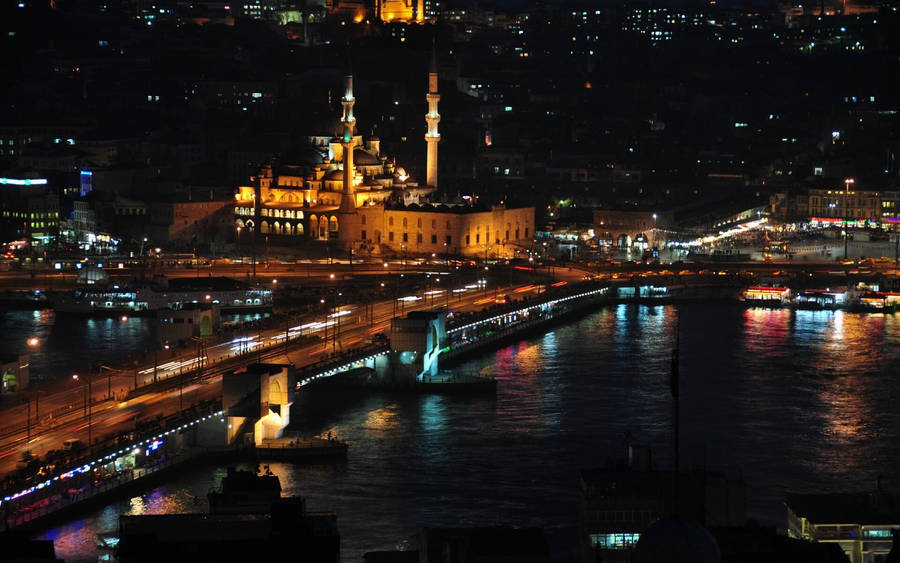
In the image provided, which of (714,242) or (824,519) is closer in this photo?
(824,519)

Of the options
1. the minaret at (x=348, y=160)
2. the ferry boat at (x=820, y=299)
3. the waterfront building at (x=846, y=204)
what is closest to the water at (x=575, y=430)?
the ferry boat at (x=820, y=299)

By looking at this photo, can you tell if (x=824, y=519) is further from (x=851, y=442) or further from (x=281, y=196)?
(x=281, y=196)

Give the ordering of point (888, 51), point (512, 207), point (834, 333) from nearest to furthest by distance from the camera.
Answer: point (834, 333) < point (512, 207) < point (888, 51)

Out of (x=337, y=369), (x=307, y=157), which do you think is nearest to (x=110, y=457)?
(x=337, y=369)

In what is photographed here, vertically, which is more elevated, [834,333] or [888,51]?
[888,51]

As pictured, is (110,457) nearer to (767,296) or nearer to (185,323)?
(185,323)

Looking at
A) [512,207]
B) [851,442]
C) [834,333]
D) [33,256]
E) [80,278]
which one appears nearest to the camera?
[851,442]

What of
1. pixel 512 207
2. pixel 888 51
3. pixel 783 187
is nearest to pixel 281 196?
pixel 512 207
